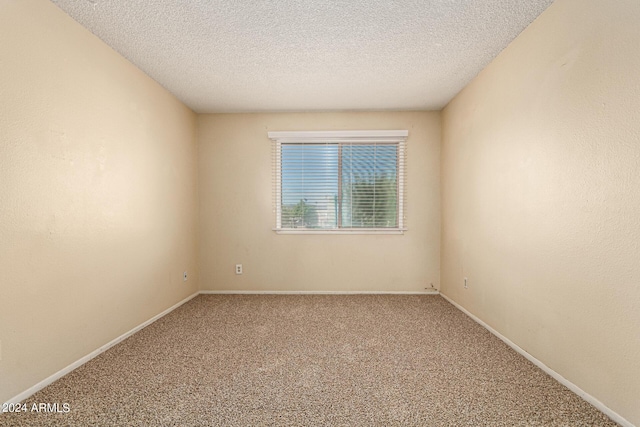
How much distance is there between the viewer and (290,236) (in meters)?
3.93

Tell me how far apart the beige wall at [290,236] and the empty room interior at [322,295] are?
0.66 ft

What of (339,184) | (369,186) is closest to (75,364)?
(339,184)

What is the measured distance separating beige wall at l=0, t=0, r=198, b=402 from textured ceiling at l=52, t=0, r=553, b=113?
316 mm

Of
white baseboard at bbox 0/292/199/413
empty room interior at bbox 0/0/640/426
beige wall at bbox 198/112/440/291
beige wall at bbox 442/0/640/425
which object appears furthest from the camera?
beige wall at bbox 198/112/440/291

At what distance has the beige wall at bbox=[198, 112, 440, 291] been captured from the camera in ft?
12.7

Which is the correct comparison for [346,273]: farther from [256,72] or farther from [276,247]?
[256,72]

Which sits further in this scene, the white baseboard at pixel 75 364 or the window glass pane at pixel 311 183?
the window glass pane at pixel 311 183

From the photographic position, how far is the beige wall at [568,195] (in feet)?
4.70

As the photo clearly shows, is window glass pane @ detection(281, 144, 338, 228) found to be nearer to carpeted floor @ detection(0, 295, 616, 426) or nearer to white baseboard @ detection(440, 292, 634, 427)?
carpeted floor @ detection(0, 295, 616, 426)

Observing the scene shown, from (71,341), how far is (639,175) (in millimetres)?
3484

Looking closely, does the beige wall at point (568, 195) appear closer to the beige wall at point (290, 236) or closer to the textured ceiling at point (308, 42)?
the textured ceiling at point (308, 42)

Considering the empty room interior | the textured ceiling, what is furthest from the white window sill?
the textured ceiling

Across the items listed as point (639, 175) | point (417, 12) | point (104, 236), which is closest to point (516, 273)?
point (639, 175)

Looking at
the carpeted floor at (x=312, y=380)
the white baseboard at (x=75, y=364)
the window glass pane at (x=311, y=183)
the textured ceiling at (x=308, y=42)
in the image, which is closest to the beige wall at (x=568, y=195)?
the carpeted floor at (x=312, y=380)
